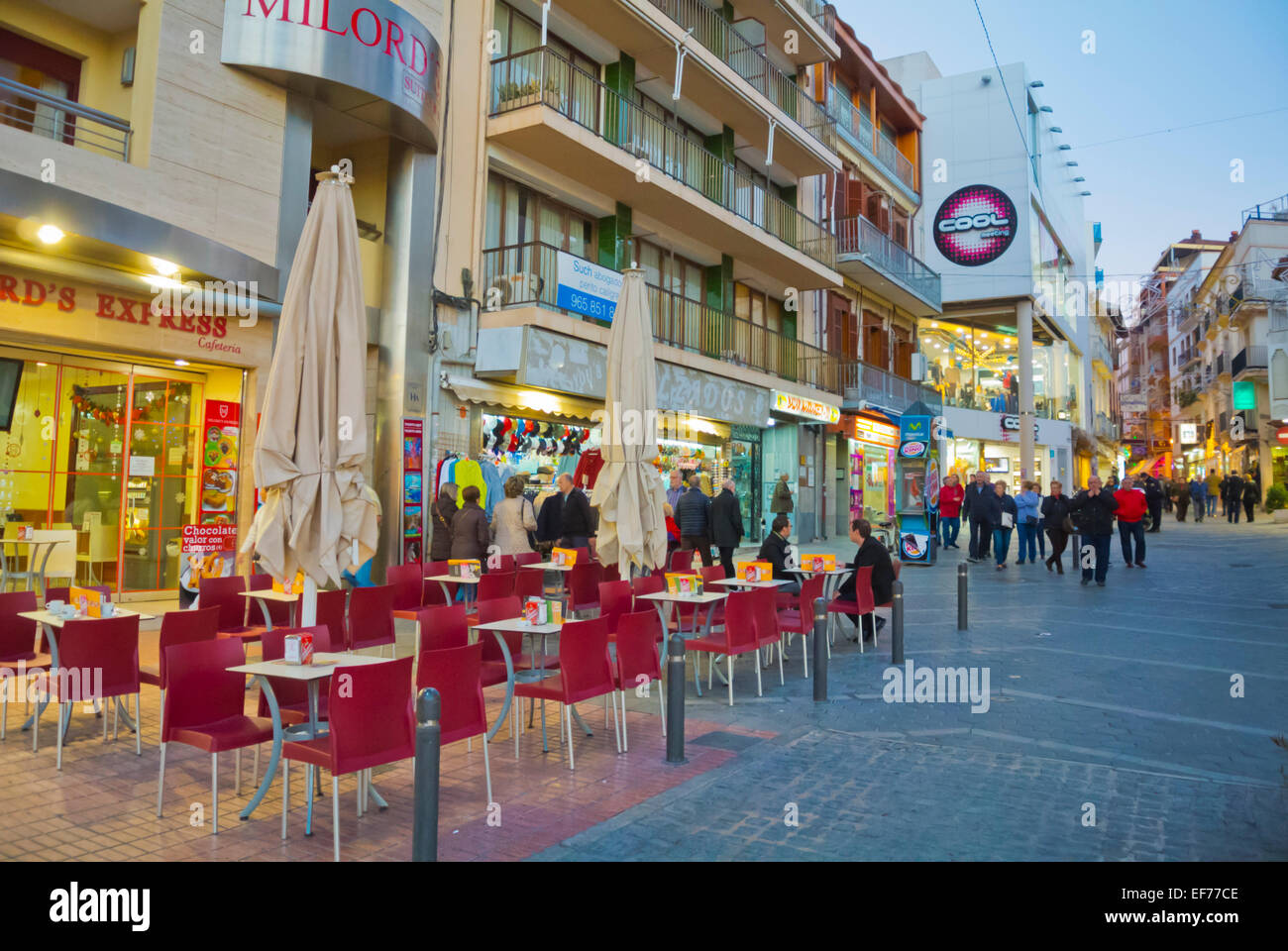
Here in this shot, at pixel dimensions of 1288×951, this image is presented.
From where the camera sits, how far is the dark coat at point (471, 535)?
10917 millimetres

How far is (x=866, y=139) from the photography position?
28.2 m

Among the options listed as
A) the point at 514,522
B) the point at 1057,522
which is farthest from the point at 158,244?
the point at 1057,522

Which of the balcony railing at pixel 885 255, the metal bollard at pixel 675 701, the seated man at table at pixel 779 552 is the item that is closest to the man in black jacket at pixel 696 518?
the seated man at table at pixel 779 552

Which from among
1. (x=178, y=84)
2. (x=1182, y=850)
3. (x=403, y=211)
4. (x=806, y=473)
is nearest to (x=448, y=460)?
(x=403, y=211)

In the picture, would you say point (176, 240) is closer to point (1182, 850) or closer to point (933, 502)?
point (1182, 850)

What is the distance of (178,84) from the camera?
35.0ft

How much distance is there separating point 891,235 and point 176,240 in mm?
24939

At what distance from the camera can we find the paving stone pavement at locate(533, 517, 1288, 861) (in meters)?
4.45

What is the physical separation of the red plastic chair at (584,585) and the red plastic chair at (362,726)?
501 cm

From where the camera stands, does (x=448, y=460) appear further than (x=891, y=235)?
No

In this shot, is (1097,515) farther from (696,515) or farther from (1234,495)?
(1234,495)

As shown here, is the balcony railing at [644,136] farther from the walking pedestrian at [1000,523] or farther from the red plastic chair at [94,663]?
the red plastic chair at [94,663]

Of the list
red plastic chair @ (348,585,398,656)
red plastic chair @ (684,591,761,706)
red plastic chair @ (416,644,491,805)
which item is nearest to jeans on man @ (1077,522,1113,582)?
red plastic chair @ (684,591,761,706)

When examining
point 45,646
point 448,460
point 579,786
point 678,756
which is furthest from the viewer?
point 448,460
